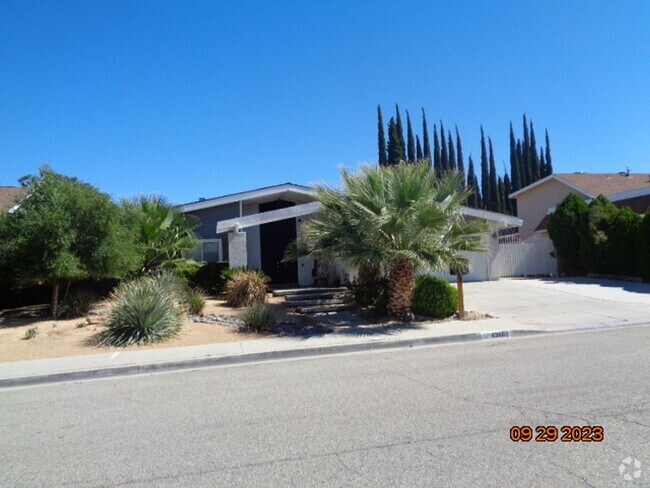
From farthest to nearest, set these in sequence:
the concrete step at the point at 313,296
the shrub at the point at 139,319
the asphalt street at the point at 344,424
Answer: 1. the concrete step at the point at 313,296
2. the shrub at the point at 139,319
3. the asphalt street at the point at 344,424

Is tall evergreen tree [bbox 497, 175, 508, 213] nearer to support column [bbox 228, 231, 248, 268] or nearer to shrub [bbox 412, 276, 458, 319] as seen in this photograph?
support column [bbox 228, 231, 248, 268]

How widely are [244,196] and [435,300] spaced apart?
8.62 metres

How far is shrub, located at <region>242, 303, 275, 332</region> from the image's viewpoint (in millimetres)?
11320

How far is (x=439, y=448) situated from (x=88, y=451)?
3.22 meters

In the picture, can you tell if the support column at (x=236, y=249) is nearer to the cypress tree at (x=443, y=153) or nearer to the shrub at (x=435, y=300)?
the shrub at (x=435, y=300)

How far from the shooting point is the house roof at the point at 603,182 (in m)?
25.7

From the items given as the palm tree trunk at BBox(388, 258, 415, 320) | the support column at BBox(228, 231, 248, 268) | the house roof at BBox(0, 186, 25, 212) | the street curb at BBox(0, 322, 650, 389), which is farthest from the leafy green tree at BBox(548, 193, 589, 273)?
the house roof at BBox(0, 186, 25, 212)

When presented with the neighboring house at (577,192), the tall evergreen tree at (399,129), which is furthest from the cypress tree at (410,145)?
the neighboring house at (577,192)

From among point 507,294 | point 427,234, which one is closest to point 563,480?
point 427,234

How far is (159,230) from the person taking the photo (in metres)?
15.9

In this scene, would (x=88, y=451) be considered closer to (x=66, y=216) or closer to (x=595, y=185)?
(x=66, y=216)

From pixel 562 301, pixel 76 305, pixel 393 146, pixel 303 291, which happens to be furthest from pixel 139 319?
pixel 393 146

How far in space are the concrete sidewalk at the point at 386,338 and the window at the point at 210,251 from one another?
8.96 meters

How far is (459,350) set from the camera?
8852mm
